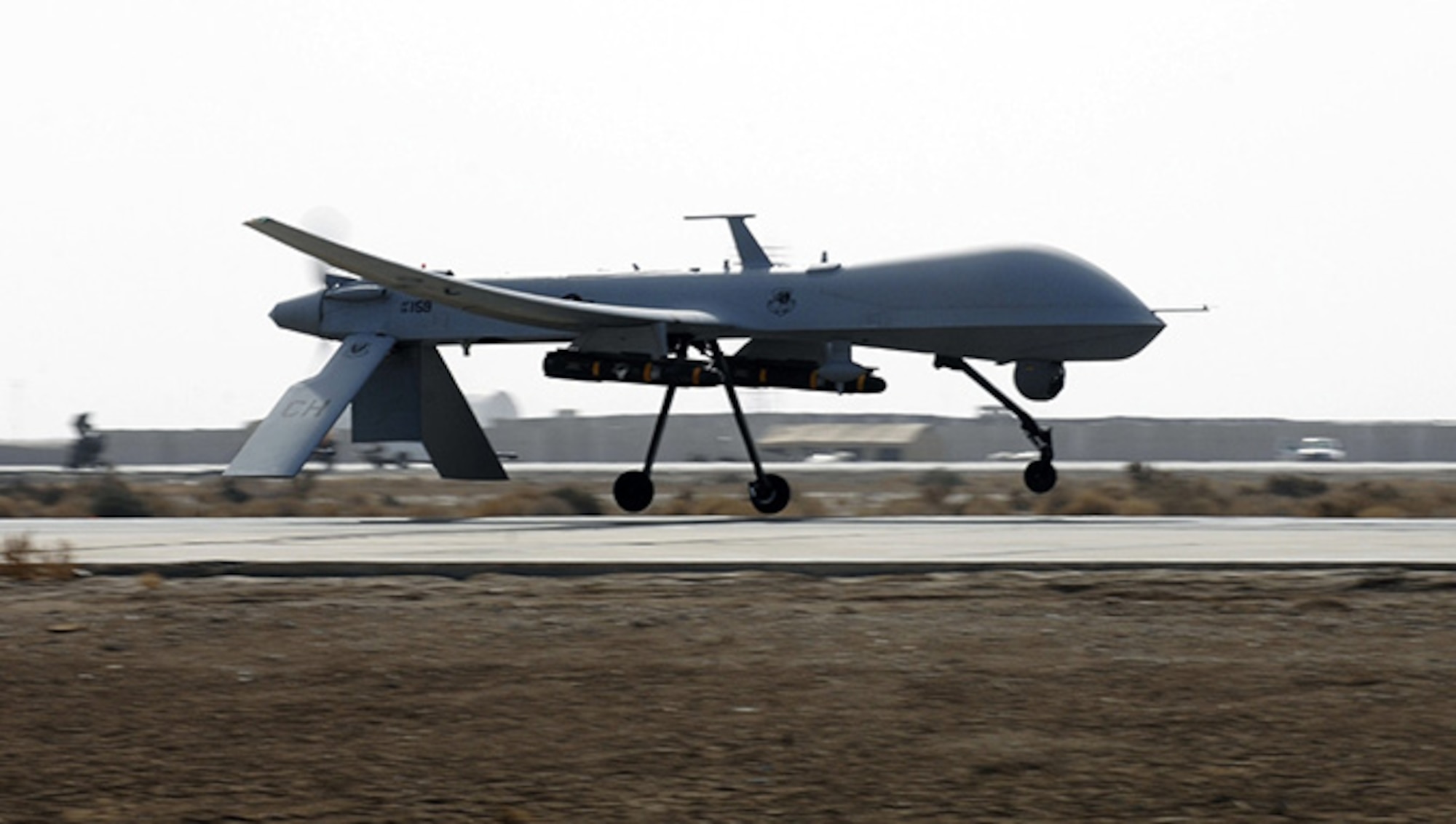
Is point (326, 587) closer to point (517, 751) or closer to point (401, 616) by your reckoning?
point (401, 616)

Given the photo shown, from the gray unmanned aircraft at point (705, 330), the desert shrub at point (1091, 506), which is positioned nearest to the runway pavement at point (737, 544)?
the gray unmanned aircraft at point (705, 330)

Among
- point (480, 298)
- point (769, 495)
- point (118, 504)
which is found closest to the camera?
point (480, 298)

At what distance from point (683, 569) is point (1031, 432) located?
50.5 ft

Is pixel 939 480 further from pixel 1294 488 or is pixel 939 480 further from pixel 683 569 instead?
pixel 683 569

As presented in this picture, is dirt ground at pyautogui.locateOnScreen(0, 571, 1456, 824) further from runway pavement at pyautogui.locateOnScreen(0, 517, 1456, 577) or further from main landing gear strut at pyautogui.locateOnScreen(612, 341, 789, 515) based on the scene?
main landing gear strut at pyautogui.locateOnScreen(612, 341, 789, 515)

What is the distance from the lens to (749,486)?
→ 32.4m

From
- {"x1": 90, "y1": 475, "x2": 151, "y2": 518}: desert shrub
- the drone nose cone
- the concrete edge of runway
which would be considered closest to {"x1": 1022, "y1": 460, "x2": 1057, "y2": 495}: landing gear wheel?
the drone nose cone

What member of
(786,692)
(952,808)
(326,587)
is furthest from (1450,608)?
(326,587)

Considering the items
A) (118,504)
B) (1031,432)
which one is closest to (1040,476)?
(1031,432)

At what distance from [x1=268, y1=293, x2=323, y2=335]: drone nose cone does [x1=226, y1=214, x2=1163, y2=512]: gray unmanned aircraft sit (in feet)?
0.11

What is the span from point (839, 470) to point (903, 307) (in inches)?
2098

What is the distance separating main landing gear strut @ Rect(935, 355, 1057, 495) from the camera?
31.6 metres

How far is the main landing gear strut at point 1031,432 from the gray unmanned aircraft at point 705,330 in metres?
0.03

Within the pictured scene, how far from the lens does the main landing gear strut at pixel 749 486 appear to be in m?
31.1
